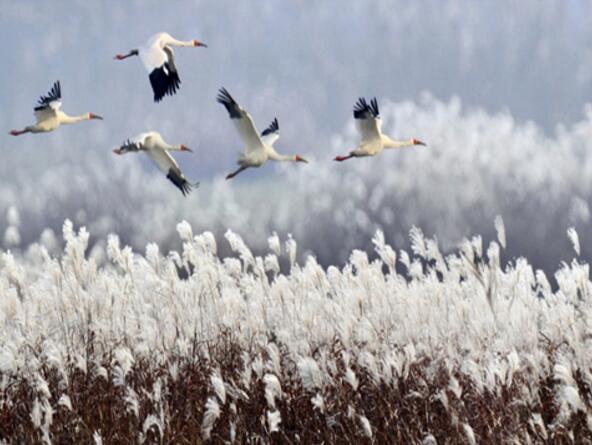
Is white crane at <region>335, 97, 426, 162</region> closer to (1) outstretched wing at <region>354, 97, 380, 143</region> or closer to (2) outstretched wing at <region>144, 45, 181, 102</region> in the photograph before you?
(1) outstretched wing at <region>354, 97, 380, 143</region>

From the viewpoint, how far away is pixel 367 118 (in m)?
10.0

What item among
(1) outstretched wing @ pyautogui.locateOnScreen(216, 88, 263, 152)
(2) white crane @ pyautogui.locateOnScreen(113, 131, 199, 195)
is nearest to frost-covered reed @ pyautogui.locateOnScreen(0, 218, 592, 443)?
(1) outstretched wing @ pyautogui.locateOnScreen(216, 88, 263, 152)

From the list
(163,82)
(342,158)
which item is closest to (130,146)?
(163,82)

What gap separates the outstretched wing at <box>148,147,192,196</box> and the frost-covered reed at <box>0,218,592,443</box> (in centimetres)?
361

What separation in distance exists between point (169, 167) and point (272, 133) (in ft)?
5.00

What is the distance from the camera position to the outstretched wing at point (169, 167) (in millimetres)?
11484

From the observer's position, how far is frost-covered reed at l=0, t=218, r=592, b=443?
514cm

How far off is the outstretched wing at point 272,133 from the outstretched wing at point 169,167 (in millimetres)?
1290

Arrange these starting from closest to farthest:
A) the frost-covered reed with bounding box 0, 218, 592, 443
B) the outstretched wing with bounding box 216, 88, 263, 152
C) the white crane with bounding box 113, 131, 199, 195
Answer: the frost-covered reed with bounding box 0, 218, 592, 443, the outstretched wing with bounding box 216, 88, 263, 152, the white crane with bounding box 113, 131, 199, 195

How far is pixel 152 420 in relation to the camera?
4.68 metres

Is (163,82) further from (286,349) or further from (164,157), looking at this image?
(286,349)

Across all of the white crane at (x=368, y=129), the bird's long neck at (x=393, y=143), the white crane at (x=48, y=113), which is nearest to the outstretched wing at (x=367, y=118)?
the white crane at (x=368, y=129)

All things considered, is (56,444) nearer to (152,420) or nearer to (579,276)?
(152,420)

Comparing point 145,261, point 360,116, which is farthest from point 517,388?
point 360,116
